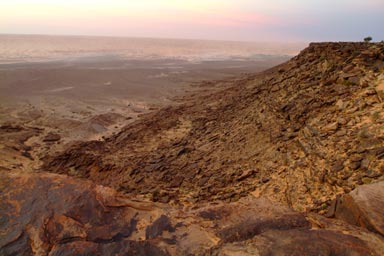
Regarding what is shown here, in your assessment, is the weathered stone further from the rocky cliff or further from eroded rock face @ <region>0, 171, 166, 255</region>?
eroded rock face @ <region>0, 171, 166, 255</region>

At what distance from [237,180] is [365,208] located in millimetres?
3247

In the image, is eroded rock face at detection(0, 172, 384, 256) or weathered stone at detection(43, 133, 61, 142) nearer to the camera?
eroded rock face at detection(0, 172, 384, 256)

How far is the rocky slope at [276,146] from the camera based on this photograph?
5.70 m

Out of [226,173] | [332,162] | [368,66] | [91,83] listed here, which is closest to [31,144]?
[226,173]

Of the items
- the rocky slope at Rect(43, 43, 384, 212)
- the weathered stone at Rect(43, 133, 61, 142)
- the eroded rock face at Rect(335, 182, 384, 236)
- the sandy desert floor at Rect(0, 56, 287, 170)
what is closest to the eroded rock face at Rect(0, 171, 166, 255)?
the eroded rock face at Rect(335, 182, 384, 236)

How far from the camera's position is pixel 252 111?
9883mm

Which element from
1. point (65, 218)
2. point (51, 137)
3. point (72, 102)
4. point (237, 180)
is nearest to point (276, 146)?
point (237, 180)

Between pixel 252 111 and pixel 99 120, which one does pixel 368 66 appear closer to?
pixel 252 111

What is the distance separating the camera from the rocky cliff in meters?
3.28

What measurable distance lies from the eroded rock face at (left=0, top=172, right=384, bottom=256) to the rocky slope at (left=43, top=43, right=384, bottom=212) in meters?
1.90

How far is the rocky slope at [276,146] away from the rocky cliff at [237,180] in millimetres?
32

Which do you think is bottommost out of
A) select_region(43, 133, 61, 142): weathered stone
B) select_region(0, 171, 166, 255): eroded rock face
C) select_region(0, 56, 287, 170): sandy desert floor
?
select_region(43, 133, 61, 142): weathered stone

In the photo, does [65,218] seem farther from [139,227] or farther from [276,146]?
[276,146]

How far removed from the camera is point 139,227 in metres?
3.60
